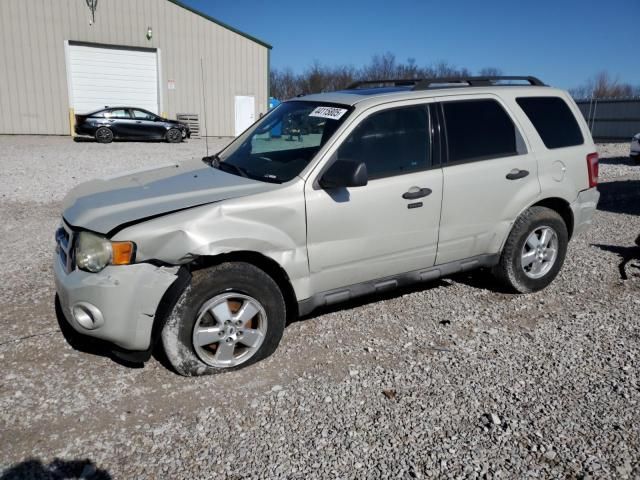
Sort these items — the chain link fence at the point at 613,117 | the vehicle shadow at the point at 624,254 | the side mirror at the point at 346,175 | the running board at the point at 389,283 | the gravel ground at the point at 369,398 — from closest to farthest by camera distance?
the gravel ground at the point at 369,398, the side mirror at the point at 346,175, the running board at the point at 389,283, the vehicle shadow at the point at 624,254, the chain link fence at the point at 613,117

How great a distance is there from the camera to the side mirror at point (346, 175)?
364cm

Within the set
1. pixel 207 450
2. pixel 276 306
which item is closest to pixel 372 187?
pixel 276 306

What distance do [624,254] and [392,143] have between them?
399cm

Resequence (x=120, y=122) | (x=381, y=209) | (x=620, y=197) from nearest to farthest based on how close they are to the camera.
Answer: (x=381, y=209)
(x=620, y=197)
(x=120, y=122)

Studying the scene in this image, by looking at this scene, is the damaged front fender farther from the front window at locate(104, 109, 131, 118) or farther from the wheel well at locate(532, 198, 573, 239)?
the front window at locate(104, 109, 131, 118)

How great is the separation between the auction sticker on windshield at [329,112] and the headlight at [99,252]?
1814mm

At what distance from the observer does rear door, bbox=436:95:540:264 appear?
4422mm

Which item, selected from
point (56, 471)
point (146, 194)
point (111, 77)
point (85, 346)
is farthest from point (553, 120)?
point (111, 77)

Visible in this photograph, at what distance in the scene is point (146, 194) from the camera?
3.71 meters

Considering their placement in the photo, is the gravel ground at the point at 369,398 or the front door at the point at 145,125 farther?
the front door at the point at 145,125

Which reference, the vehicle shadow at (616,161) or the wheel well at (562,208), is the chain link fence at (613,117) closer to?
the vehicle shadow at (616,161)

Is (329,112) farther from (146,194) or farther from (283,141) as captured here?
(146,194)

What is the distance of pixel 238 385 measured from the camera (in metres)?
3.56

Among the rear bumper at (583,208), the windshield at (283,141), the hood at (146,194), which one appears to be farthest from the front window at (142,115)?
the rear bumper at (583,208)
